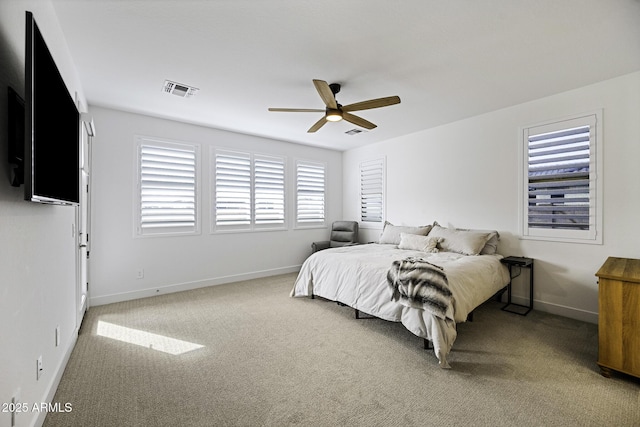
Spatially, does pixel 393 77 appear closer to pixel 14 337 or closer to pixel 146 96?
pixel 146 96

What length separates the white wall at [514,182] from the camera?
298 cm

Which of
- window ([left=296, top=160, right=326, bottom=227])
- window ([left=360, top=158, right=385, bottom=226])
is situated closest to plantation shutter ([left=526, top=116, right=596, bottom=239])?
window ([left=360, top=158, right=385, bottom=226])

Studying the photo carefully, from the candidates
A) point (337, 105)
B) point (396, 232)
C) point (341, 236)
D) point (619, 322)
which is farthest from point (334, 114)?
point (341, 236)

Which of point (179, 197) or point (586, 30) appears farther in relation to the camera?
point (179, 197)

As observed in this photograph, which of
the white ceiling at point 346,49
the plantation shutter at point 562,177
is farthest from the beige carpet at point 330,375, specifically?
the white ceiling at point 346,49

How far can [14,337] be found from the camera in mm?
1326

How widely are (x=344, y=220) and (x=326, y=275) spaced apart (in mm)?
2975

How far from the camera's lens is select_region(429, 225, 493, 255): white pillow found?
Result: 146 inches

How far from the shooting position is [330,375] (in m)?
2.19

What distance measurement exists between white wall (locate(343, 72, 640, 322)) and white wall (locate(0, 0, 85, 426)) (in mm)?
4789

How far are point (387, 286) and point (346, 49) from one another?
229 cm

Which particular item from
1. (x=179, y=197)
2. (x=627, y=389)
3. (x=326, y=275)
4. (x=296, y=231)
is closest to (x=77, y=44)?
(x=179, y=197)

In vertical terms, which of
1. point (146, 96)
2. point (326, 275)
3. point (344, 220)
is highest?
point (146, 96)

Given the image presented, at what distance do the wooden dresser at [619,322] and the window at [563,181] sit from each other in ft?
4.05
